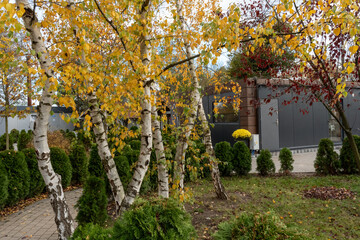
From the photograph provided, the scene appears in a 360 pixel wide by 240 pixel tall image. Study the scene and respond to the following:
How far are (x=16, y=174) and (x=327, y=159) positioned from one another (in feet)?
26.0

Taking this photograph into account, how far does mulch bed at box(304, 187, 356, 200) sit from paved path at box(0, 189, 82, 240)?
500cm

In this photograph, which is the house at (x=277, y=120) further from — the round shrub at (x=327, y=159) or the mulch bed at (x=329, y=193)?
the mulch bed at (x=329, y=193)

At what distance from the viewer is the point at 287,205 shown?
5.04m

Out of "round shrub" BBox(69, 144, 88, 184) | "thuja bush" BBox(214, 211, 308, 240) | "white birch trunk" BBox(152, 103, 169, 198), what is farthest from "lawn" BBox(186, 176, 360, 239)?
"round shrub" BBox(69, 144, 88, 184)

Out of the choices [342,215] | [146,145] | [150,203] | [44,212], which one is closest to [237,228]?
[150,203]

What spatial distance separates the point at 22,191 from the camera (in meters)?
5.66

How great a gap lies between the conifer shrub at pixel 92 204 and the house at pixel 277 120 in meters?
7.54

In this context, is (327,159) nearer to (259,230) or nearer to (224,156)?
(224,156)

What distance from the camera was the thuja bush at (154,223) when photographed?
2.20 meters

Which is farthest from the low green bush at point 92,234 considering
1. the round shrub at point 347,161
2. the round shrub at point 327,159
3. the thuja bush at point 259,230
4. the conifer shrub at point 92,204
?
the round shrub at point 347,161

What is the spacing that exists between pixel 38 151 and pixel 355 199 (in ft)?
18.5

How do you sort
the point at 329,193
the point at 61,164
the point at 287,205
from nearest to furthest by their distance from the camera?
the point at 287,205 < the point at 329,193 < the point at 61,164

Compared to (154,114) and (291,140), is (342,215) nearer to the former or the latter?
(154,114)

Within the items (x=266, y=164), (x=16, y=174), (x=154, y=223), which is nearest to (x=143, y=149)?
(x=154, y=223)
